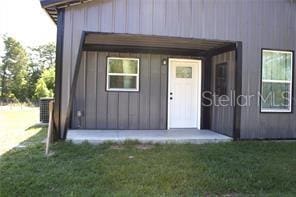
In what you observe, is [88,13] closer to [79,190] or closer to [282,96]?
[79,190]

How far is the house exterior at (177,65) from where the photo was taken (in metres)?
8.57

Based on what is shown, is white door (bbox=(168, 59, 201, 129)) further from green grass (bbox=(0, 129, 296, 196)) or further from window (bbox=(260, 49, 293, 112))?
green grass (bbox=(0, 129, 296, 196))

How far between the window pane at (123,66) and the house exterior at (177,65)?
0.03m

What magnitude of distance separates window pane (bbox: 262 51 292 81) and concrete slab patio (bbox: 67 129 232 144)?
6.81 ft

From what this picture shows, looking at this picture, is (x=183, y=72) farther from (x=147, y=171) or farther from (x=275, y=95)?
(x=147, y=171)

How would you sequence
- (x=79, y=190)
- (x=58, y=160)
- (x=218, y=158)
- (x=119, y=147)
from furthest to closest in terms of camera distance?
(x=119, y=147) → (x=218, y=158) → (x=58, y=160) → (x=79, y=190)

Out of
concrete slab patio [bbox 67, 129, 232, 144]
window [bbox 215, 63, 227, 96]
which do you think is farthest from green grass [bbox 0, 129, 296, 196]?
window [bbox 215, 63, 227, 96]

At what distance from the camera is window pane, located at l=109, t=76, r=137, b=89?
11.2 m

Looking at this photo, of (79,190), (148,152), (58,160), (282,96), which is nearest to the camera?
(79,190)

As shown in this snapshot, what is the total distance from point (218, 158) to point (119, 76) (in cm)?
484

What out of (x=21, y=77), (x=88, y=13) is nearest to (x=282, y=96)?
(x=88, y=13)

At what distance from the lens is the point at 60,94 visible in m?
8.54

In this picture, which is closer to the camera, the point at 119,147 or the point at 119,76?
the point at 119,147

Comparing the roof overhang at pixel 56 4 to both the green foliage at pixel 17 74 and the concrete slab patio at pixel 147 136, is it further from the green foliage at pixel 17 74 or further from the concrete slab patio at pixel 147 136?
the green foliage at pixel 17 74
